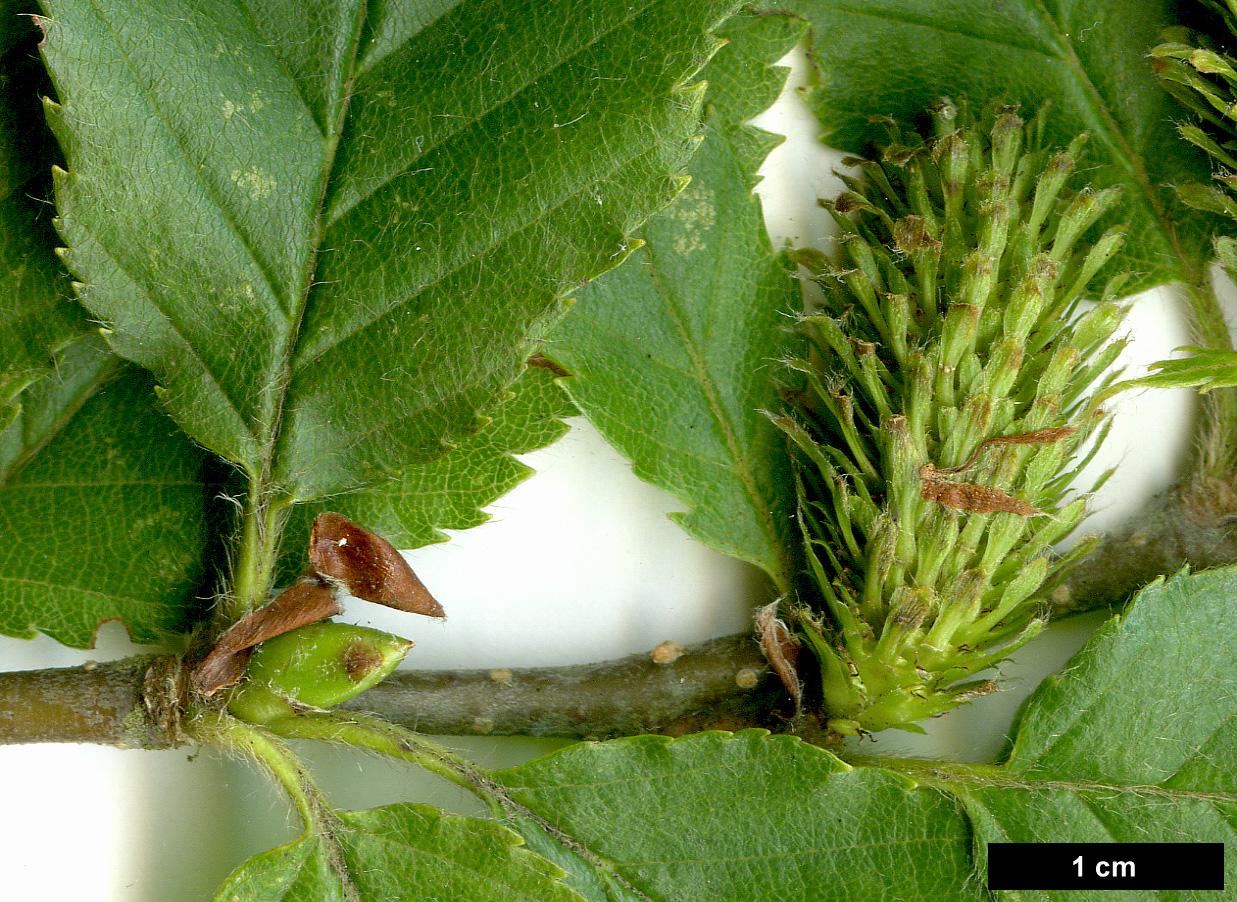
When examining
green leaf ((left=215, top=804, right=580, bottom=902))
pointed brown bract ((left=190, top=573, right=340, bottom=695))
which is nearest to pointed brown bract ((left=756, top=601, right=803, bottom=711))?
green leaf ((left=215, top=804, right=580, bottom=902))

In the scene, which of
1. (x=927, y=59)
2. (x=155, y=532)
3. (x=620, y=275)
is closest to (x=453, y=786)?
(x=155, y=532)

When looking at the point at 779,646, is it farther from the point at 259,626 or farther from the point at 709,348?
the point at 259,626

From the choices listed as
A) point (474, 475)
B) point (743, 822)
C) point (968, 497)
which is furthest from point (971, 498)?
point (474, 475)

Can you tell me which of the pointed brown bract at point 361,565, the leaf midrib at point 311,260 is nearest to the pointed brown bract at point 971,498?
the pointed brown bract at point 361,565

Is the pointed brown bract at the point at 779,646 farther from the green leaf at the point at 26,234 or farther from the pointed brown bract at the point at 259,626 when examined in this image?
the green leaf at the point at 26,234

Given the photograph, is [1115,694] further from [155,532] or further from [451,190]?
[155,532]

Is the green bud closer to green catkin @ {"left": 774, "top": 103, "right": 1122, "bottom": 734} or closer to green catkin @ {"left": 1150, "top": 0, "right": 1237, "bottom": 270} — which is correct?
green catkin @ {"left": 774, "top": 103, "right": 1122, "bottom": 734}
